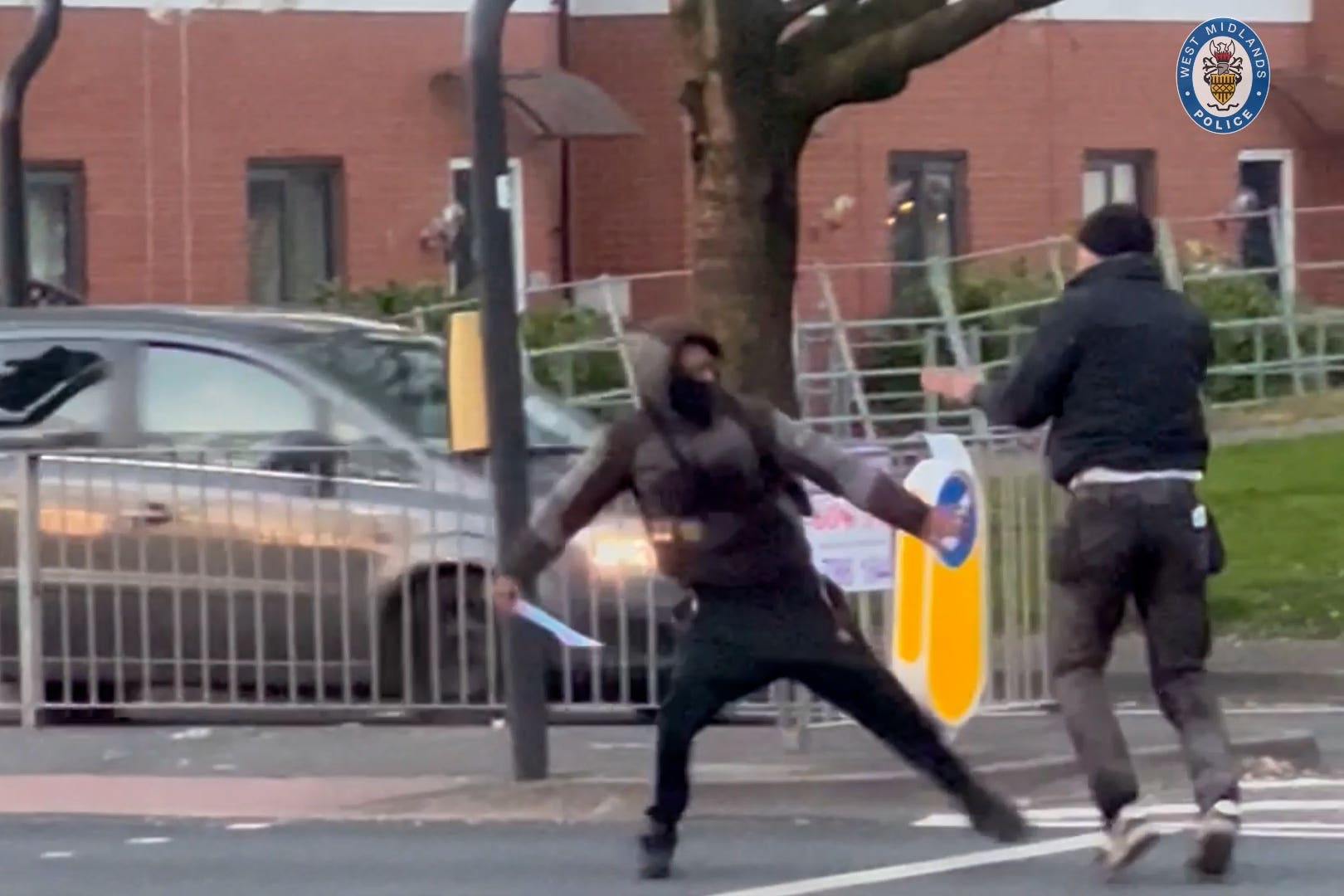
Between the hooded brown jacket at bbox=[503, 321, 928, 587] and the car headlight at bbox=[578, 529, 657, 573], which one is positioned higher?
the hooded brown jacket at bbox=[503, 321, 928, 587]

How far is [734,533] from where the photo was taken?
28.4 feet

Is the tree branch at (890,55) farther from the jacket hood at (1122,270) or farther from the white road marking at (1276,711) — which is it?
the jacket hood at (1122,270)

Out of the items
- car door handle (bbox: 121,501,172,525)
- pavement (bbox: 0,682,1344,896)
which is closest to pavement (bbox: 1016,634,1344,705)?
pavement (bbox: 0,682,1344,896)

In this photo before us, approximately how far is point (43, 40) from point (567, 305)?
8.76m

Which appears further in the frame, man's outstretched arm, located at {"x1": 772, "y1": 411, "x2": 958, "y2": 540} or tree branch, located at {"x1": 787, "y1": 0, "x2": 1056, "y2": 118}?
tree branch, located at {"x1": 787, "y1": 0, "x2": 1056, "y2": 118}

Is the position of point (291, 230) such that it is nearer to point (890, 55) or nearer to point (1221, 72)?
point (1221, 72)

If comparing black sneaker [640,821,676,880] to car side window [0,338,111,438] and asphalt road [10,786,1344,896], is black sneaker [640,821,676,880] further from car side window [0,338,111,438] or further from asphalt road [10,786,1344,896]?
car side window [0,338,111,438]

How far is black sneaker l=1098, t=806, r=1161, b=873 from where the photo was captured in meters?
8.50

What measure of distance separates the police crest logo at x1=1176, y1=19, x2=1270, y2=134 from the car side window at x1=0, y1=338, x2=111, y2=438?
635 cm

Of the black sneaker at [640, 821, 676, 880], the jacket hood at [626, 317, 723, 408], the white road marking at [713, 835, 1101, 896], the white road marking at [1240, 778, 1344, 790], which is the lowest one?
the white road marking at [713, 835, 1101, 896]

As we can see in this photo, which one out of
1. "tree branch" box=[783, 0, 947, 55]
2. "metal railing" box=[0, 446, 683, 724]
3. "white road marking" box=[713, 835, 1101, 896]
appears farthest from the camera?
"tree branch" box=[783, 0, 947, 55]

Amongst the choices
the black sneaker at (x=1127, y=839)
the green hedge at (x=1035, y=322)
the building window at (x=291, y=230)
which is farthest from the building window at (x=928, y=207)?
the black sneaker at (x=1127, y=839)

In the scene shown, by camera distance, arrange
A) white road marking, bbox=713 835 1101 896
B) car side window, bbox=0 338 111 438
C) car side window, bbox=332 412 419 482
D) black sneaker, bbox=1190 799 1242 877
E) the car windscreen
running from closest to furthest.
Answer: black sneaker, bbox=1190 799 1242 877
white road marking, bbox=713 835 1101 896
car side window, bbox=332 412 419 482
the car windscreen
car side window, bbox=0 338 111 438

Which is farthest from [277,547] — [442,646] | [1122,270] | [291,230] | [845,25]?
[291,230]
